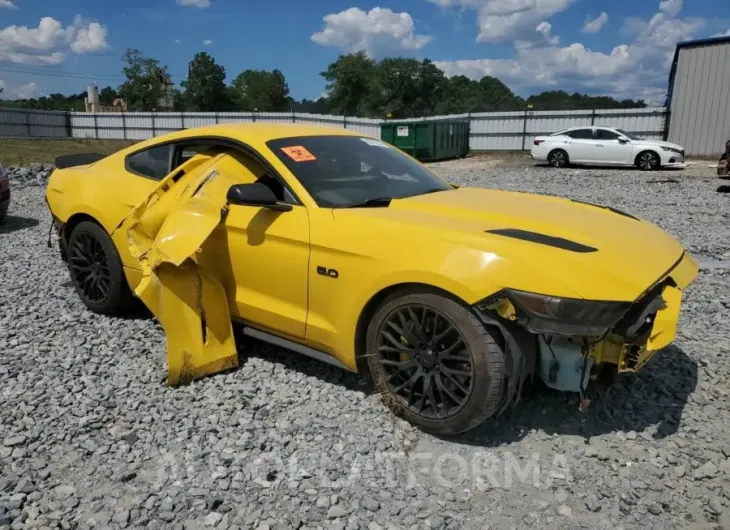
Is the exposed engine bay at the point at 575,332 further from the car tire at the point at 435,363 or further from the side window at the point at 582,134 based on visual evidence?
the side window at the point at 582,134

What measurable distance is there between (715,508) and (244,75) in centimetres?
9958

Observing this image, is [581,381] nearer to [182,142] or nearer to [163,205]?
[163,205]

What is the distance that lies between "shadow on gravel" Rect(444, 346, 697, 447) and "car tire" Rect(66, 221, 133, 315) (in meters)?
2.87

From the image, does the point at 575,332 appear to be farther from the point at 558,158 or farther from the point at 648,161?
the point at 558,158

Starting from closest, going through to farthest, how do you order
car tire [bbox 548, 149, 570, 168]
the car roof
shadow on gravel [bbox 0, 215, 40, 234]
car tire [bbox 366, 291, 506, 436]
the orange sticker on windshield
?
car tire [bbox 366, 291, 506, 436]
the orange sticker on windshield
the car roof
shadow on gravel [bbox 0, 215, 40, 234]
car tire [bbox 548, 149, 570, 168]

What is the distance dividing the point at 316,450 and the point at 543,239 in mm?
1580

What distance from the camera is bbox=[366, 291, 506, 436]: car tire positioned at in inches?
113

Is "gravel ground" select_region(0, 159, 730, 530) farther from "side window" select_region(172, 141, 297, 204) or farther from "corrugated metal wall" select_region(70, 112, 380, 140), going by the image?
"corrugated metal wall" select_region(70, 112, 380, 140)

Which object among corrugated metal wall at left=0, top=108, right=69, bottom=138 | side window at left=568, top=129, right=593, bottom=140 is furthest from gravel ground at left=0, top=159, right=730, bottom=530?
corrugated metal wall at left=0, top=108, right=69, bottom=138

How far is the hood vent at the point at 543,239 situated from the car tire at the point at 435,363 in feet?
1.47

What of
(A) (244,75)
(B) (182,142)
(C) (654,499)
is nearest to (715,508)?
(C) (654,499)

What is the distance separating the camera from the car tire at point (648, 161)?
18109 millimetres

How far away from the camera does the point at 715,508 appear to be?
2.63 meters

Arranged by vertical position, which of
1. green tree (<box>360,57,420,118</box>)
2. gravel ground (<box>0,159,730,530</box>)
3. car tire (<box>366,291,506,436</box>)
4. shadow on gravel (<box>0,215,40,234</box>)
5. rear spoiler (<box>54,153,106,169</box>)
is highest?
green tree (<box>360,57,420,118</box>)
